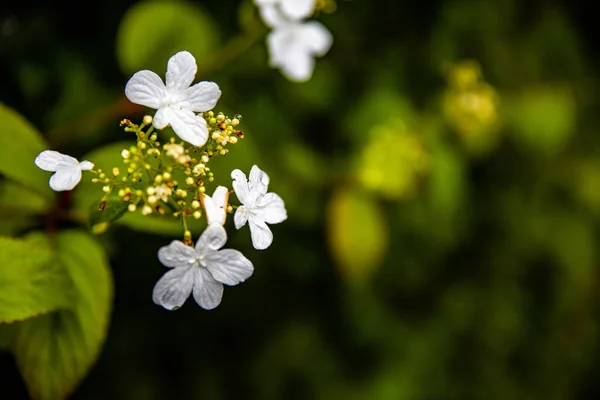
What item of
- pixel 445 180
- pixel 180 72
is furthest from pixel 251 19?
pixel 445 180

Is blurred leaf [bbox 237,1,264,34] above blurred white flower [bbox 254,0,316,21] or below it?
below

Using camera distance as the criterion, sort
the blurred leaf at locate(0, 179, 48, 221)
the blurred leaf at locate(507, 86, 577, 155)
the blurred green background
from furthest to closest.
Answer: the blurred leaf at locate(507, 86, 577, 155)
the blurred green background
the blurred leaf at locate(0, 179, 48, 221)

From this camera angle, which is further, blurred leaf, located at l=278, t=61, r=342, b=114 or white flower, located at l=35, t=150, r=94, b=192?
blurred leaf, located at l=278, t=61, r=342, b=114

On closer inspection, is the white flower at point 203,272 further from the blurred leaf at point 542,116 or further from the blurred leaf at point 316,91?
the blurred leaf at point 542,116

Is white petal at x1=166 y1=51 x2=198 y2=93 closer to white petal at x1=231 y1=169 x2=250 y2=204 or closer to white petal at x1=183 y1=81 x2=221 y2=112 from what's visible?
white petal at x1=183 y1=81 x2=221 y2=112

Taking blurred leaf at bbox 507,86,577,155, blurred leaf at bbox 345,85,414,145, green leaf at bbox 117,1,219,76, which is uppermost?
blurred leaf at bbox 507,86,577,155

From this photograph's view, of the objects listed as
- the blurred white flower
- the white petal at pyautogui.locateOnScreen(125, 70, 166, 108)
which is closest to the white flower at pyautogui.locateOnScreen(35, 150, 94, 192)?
the white petal at pyautogui.locateOnScreen(125, 70, 166, 108)

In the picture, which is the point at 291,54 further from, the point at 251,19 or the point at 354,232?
the point at 354,232
